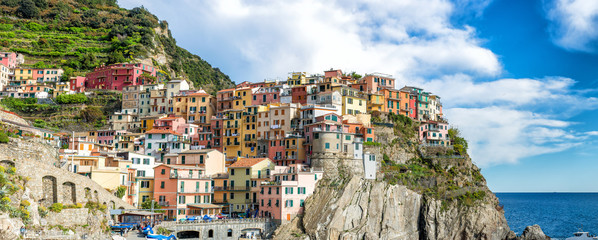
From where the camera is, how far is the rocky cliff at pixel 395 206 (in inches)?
2729

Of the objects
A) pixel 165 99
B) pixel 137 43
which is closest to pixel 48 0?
pixel 137 43

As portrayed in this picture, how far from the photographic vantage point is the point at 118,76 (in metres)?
111

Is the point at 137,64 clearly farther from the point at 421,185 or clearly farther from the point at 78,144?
the point at 421,185

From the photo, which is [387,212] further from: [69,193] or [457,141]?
[69,193]

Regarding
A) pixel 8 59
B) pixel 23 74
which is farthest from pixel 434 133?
pixel 8 59

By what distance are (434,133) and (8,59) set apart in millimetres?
85647

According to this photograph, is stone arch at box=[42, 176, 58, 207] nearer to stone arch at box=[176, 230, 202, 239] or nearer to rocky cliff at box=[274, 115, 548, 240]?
stone arch at box=[176, 230, 202, 239]

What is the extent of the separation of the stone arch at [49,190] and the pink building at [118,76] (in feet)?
185

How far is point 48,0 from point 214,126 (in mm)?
99440

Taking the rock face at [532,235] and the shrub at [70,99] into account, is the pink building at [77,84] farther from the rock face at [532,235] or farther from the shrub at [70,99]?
the rock face at [532,235]

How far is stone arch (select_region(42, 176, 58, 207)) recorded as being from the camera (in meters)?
52.6

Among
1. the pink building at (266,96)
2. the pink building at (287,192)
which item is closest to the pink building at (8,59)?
the pink building at (266,96)

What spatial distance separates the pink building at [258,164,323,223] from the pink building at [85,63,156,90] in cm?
4642

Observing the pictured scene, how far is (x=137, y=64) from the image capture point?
11181cm
